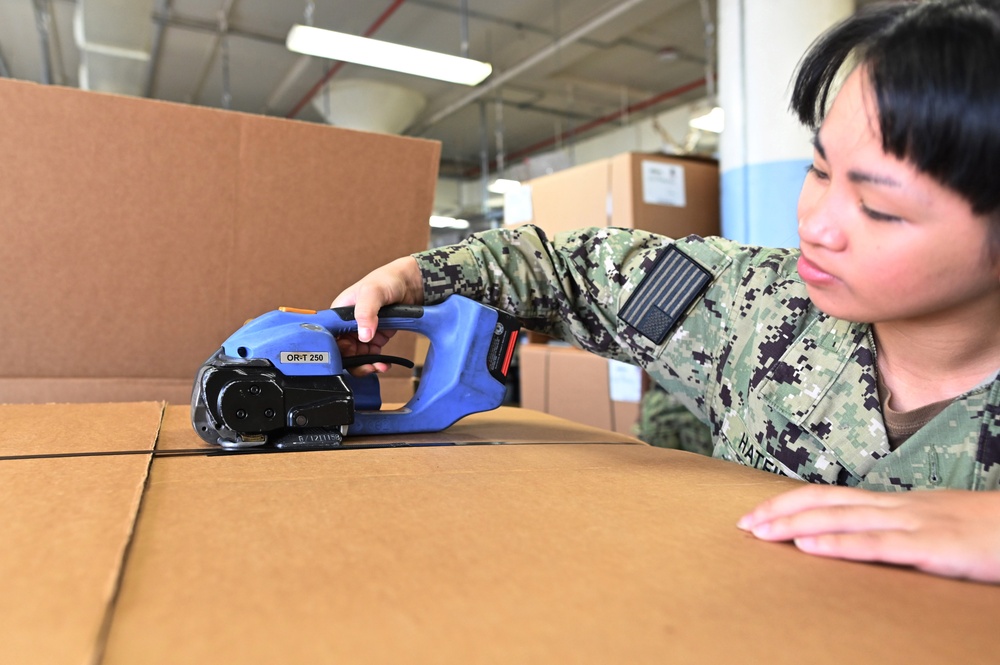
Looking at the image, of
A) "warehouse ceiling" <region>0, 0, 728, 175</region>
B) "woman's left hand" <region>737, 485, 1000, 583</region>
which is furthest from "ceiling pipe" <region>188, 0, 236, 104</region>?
"woman's left hand" <region>737, 485, 1000, 583</region>

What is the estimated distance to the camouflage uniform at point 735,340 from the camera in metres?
0.68

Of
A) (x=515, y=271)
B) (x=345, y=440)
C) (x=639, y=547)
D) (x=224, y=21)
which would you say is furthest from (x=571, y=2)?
(x=639, y=547)

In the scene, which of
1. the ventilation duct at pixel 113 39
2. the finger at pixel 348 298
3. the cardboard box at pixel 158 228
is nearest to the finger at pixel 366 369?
the finger at pixel 348 298

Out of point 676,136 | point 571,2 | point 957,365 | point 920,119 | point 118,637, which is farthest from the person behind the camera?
point 676,136

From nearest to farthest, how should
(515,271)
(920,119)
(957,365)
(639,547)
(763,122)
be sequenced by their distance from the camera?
(639,547), (920,119), (957,365), (515,271), (763,122)

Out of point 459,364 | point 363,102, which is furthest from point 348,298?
point 363,102

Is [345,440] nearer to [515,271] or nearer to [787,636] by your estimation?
[515,271]

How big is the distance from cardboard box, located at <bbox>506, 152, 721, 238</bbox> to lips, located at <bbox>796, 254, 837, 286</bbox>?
116cm

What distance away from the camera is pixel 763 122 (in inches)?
95.7

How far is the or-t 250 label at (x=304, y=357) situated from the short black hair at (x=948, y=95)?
57 centimetres

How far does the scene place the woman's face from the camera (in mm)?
596

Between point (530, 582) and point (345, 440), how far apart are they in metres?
0.47

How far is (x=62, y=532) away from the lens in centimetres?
39

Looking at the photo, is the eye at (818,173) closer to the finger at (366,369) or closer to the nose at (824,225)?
the nose at (824,225)
